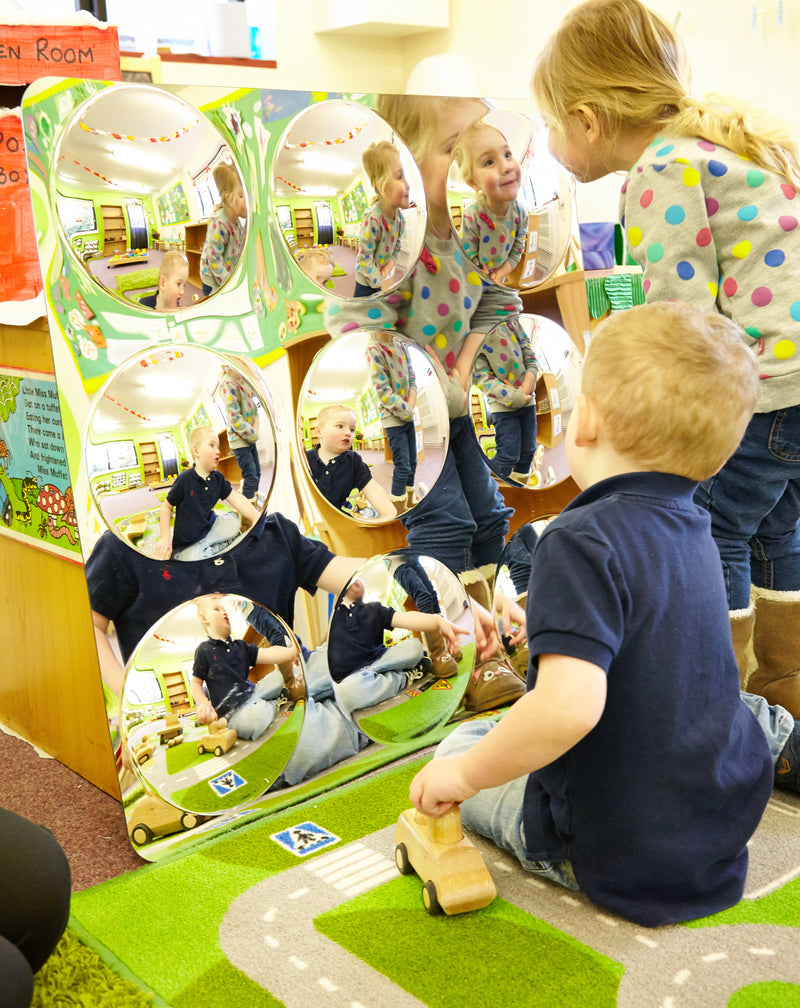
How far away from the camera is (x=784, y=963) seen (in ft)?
2.41

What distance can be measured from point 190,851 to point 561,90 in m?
0.89

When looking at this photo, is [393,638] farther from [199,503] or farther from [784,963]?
[784,963]

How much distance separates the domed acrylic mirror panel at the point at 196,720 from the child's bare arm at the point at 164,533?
2.3 inches

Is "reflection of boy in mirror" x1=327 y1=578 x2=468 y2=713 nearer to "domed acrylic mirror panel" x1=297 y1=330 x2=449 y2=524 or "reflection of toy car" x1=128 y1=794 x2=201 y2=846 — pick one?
"domed acrylic mirror panel" x1=297 y1=330 x2=449 y2=524

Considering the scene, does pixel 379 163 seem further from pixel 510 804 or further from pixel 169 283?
pixel 510 804

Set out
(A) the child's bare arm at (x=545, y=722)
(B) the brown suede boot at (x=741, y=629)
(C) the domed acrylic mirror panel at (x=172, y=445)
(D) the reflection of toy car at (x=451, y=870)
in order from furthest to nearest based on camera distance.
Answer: (B) the brown suede boot at (x=741, y=629) → (C) the domed acrylic mirror panel at (x=172, y=445) → (D) the reflection of toy car at (x=451, y=870) → (A) the child's bare arm at (x=545, y=722)

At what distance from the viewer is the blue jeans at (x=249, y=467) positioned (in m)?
0.97

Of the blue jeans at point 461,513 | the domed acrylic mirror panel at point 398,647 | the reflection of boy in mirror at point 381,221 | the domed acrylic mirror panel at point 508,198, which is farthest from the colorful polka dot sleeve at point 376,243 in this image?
the domed acrylic mirror panel at point 398,647

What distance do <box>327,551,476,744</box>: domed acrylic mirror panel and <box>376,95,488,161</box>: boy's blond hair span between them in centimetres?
47

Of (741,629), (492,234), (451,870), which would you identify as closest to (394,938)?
Result: (451,870)

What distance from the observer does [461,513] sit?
119 centimetres

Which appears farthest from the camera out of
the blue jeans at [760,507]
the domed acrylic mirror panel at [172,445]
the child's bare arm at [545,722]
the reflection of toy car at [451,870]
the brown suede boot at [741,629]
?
the brown suede boot at [741,629]

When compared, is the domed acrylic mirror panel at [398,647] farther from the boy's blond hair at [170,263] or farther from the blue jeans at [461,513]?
the boy's blond hair at [170,263]

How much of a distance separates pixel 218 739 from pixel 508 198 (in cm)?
70
